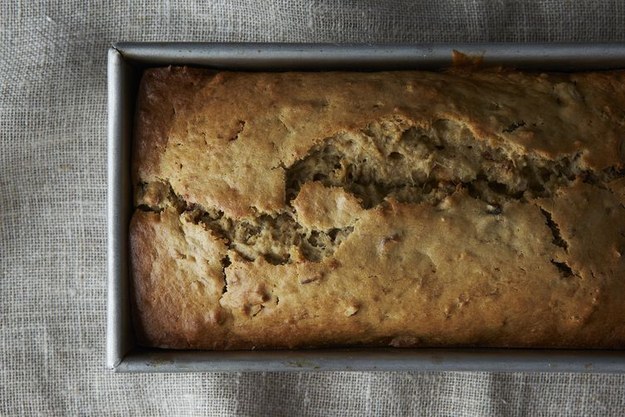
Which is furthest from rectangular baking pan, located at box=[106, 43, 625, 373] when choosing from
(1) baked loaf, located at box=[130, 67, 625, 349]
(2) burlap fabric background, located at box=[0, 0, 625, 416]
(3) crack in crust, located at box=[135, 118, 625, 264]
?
(2) burlap fabric background, located at box=[0, 0, 625, 416]

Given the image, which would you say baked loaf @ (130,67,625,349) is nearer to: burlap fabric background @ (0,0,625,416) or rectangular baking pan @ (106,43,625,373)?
rectangular baking pan @ (106,43,625,373)

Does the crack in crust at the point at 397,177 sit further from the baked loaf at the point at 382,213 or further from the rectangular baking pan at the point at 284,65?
the rectangular baking pan at the point at 284,65

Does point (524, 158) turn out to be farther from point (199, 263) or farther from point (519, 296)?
point (199, 263)

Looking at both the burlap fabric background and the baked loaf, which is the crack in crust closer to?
the baked loaf

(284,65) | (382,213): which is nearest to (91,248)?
(284,65)

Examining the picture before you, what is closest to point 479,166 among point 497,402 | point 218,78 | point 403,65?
point 403,65

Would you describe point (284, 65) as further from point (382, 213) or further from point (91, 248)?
point (91, 248)

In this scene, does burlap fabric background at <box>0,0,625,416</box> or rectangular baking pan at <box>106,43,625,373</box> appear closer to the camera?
rectangular baking pan at <box>106,43,625,373</box>

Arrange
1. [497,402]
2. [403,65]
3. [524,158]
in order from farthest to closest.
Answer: [497,402]
[403,65]
[524,158]
